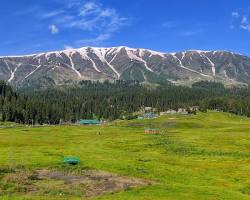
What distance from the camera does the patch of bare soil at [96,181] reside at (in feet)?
200

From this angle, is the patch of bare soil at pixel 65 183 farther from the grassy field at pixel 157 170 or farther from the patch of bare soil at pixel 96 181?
the grassy field at pixel 157 170

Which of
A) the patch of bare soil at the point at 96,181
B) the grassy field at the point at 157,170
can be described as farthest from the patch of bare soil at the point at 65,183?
the grassy field at the point at 157,170

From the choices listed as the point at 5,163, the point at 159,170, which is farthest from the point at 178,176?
the point at 5,163

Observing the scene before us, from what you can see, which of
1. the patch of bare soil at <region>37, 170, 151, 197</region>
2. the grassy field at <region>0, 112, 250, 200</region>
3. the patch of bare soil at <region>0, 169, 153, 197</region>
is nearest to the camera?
the grassy field at <region>0, 112, 250, 200</region>

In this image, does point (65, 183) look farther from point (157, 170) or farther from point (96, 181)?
point (157, 170)

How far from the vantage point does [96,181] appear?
6600cm

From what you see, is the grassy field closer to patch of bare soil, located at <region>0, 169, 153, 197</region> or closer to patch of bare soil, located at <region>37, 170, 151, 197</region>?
patch of bare soil, located at <region>0, 169, 153, 197</region>

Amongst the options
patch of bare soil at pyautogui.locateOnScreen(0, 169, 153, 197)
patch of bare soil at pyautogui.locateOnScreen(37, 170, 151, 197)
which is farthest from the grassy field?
patch of bare soil at pyautogui.locateOnScreen(37, 170, 151, 197)

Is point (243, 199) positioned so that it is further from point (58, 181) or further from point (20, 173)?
point (20, 173)

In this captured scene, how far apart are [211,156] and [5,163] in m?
47.0

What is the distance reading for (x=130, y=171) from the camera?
245 feet

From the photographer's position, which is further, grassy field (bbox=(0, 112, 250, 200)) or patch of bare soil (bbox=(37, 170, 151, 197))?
patch of bare soil (bbox=(37, 170, 151, 197))

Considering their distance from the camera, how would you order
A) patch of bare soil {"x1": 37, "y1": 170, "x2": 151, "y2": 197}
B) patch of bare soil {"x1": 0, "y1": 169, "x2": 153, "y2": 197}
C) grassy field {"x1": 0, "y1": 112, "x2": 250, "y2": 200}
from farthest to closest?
1. patch of bare soil {"x1": 37, "y1": 170, "x2": 151, "y2": 197}
2. patch of bare soil {"x1": 0, "y1": 169, "x2": 153, "y2": 197}
3. grassy field {"x1": 0, "y1": 112, "x2": 250, "y2": 200}

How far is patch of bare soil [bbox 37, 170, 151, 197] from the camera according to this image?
200ft
